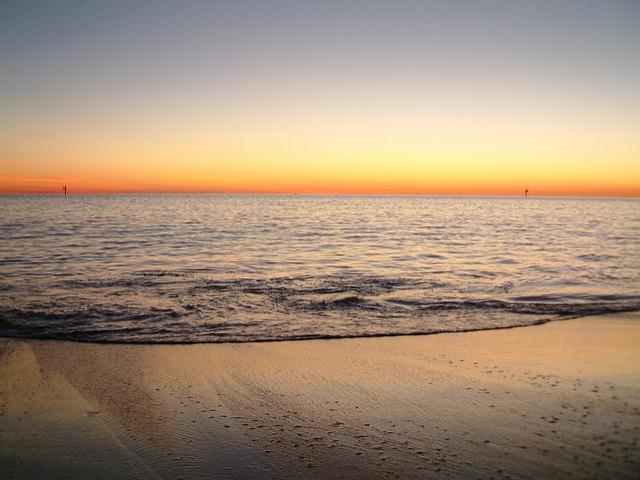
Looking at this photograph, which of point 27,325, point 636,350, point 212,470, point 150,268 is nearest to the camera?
point 212,470

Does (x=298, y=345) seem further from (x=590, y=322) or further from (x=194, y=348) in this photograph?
(x=590, y=322)

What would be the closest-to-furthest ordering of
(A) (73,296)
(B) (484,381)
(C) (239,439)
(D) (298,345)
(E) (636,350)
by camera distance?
(C) (239,439), (B) (484,381), (E) (636,350), (D) (298,345), (A) (73,296)

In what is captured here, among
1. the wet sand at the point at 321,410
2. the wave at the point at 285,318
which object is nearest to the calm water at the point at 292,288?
the wave at the point at 285,318

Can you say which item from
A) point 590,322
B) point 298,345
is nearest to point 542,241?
point 590,322

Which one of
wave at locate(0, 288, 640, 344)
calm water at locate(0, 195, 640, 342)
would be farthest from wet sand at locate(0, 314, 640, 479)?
calm water at locate(0, 195, 640, 342)

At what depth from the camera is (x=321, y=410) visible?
4.32m

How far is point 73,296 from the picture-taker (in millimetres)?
10297

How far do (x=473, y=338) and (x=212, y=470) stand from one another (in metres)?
4.92

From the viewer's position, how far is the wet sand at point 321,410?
10.9 feet

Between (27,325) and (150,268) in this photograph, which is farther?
(150,268)

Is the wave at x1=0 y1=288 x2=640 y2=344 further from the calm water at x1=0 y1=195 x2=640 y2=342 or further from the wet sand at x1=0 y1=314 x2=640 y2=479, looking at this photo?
the wet sand at x1=0 y1=314 x2=640 y2=479

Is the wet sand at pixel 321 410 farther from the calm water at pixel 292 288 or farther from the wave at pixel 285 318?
the calm water at pixel 292 288

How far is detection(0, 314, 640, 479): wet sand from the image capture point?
10.9 feet

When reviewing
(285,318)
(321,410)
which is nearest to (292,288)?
(285,318)
